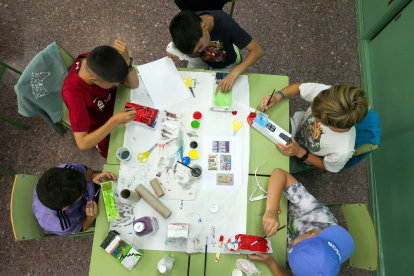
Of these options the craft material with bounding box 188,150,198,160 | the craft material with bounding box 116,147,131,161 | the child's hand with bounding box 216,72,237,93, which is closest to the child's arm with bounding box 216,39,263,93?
the child's hand with bounding box 216,72,237,93

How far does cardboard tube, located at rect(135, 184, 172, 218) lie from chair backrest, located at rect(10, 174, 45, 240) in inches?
24.0

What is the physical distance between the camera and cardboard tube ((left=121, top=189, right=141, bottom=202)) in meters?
1.15

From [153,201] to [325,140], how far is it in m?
1.02

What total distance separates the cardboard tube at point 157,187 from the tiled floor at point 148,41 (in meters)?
1.02

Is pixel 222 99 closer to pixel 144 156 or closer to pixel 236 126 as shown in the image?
pixel 236 126

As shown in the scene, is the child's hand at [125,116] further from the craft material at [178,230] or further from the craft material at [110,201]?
the craft material at [178,230]

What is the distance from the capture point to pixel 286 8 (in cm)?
238

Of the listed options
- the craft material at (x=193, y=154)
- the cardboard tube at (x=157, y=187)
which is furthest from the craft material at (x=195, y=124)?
the cardboard tube at (x=157, y=187)

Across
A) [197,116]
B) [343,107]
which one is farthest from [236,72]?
[343,107]

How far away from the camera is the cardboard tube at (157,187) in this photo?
1.24m

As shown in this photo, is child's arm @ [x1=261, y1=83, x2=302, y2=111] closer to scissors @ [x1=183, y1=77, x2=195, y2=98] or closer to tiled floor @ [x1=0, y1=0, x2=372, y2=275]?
scissors @ [x1=183, y1=77, x2=195, y2=98]

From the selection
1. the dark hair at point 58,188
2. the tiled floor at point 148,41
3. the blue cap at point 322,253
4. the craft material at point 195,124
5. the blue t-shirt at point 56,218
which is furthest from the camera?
the tiled floor at point 148,41

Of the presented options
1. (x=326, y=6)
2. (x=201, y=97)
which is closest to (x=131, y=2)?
(x=201, y=97)

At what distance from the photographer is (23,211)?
4.03 feet
